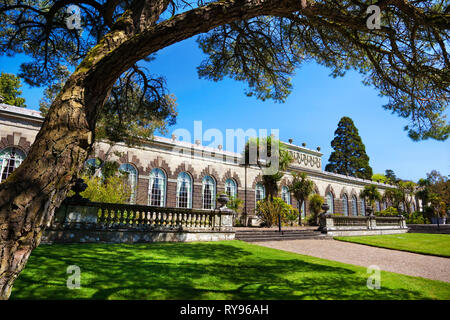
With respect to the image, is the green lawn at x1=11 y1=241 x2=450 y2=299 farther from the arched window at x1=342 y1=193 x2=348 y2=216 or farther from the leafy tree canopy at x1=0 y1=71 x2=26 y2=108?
the leafy tree canopy at x1=0 y1=71 x2=26 y2=108

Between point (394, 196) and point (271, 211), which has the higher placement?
point (394, 196)

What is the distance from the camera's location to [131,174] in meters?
16.6

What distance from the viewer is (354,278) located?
505cm

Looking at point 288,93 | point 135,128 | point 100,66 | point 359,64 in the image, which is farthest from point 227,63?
point 135,128

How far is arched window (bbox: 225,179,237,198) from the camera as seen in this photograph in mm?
20541

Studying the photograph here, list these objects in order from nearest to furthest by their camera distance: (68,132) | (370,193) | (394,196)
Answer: (68,132) → (370,193) → (394,196)

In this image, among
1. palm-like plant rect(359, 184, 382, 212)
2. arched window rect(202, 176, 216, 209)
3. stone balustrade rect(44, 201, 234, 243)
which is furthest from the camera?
palm-like plant rect(359, 184, 382, 212)

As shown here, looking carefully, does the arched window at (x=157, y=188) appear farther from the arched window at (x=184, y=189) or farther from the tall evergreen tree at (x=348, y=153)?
the tall evergreen tree at (x=348, y=153)

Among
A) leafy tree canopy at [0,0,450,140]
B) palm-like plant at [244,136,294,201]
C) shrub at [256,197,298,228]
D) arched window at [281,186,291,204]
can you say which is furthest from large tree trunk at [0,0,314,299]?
arched window at [281,186,291,204]

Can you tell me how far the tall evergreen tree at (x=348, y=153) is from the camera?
39281 mm

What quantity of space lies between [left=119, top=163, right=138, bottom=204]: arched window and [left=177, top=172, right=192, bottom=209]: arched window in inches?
124

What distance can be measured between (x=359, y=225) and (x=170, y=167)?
Result: 13.8 meters

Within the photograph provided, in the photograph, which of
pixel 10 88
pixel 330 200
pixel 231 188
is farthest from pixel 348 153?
pixel 10 88

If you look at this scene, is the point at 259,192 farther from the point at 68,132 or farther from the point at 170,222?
the point at 68,132
